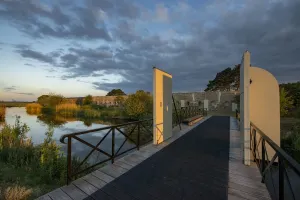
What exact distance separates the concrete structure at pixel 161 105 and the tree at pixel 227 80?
91.0 ft

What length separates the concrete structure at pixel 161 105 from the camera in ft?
14.3

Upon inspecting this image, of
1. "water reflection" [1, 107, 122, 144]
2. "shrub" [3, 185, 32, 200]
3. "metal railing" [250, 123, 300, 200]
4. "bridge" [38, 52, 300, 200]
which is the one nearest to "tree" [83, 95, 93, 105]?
"water reflection" [1, 107, 122, 144]

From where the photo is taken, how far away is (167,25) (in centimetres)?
786

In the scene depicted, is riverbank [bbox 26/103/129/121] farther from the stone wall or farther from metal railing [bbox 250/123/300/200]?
metal railing [bbox 250/123/300/200]

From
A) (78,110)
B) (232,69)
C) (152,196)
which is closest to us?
(152,196)

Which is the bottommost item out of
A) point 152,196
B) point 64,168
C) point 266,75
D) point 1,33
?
point 64,168

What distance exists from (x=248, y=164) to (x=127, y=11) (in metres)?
7.02

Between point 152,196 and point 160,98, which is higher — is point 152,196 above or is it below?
below

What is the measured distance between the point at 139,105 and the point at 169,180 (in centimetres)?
1065

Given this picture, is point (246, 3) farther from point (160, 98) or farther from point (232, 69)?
point (232, 69)

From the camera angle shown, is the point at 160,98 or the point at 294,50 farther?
the point at 294,50

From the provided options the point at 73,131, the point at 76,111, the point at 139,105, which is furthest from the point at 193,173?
the point at 76,111

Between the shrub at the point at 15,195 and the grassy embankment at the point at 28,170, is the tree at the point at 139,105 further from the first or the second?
the shrub at the point at 15,195

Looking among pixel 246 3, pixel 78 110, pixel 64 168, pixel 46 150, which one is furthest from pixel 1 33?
pixel 78 110
